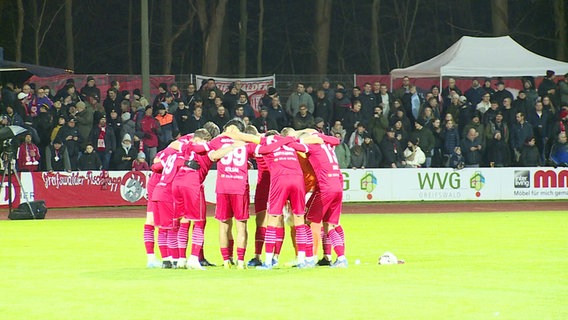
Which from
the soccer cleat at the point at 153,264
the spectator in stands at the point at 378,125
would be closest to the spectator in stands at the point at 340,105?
the spectator in stands at the point at 378,125

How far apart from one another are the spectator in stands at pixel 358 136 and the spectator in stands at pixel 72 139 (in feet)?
24.5

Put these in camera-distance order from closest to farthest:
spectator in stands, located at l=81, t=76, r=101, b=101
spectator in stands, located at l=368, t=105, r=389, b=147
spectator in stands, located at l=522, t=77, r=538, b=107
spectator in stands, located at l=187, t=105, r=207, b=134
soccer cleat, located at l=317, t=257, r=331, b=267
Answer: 1. soccer cleat, located at l=317, t=257, r=331, b=267
2. spectator in stands, located at l=187, t=105, r=207, b=134
3. spectator in stands, located at l=368, t=105, r=389, b=147
4. spectator in stands, located at l=81, t=76, r=101, b=101
5. spectator in stands, located at l=522, t=77, r=538, b=107

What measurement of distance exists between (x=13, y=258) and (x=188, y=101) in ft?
49.2

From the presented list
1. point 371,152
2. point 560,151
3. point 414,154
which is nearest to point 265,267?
point 371,152

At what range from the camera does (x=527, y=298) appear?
12289 mm

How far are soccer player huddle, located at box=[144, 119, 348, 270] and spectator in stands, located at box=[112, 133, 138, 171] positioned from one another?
46.2 feet

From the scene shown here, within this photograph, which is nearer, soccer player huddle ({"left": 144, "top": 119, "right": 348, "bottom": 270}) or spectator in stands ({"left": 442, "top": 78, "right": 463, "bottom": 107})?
soccer player huddle ({"left": 144, "top": 119, "right": 348, "bottom": 270})

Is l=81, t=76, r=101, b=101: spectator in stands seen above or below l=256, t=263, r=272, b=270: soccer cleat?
above

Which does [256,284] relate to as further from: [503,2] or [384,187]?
[503,2]

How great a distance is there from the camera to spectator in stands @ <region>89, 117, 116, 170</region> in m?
30.0

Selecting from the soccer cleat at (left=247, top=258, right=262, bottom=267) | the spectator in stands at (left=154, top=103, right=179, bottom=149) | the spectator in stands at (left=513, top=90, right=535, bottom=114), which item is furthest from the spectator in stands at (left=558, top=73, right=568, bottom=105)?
the soccer cleat at (left=247, top=258, right=262, bottom=267)

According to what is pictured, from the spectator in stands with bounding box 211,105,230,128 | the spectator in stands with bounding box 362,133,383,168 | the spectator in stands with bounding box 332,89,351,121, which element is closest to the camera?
the spectator in stands with bounding box 211,105,230,128

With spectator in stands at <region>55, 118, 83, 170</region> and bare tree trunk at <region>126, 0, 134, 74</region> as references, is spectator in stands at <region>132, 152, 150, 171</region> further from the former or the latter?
bare tree trunk at <region>126, 0, 134, 74</region>

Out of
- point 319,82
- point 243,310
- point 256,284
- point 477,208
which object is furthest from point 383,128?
point 243,310
